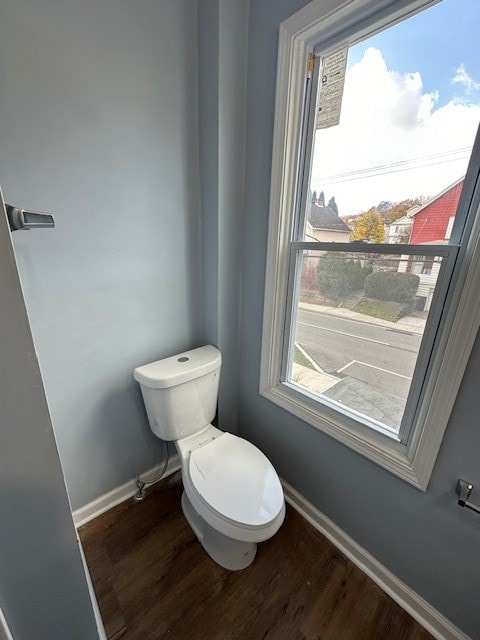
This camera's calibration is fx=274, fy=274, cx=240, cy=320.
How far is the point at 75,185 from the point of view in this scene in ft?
3.20

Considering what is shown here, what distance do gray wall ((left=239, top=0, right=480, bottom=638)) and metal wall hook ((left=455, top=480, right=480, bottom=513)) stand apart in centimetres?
2

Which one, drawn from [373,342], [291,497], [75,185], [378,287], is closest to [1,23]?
[75,185]

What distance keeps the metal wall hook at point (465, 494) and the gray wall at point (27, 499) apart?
1.06m

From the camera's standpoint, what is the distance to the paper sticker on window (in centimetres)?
99

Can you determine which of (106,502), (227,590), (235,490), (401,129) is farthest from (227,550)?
(401,129)

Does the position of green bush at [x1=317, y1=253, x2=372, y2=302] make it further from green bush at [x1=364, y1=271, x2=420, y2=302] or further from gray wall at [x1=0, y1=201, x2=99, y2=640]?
gray wall at [x1=0, y1=201, x2=99, y2=640]

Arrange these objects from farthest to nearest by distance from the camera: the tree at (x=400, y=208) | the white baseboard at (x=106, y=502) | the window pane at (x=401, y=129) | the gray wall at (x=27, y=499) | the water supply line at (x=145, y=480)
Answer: the water supply line at (x=145, y=480)
the white baseboard at (x=106, y=502)
the tree at (x=400, y=208)
the window pane at (x=401, y=129)
the gray wall at (x=27, y=499)

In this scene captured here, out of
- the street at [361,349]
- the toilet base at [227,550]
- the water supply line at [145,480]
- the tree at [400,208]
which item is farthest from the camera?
the water supply line at [145,480]

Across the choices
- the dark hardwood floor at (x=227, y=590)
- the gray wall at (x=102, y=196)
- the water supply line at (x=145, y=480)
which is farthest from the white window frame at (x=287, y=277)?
the water supply line at (x=145, y=480)

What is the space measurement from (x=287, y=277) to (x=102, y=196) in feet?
2.69

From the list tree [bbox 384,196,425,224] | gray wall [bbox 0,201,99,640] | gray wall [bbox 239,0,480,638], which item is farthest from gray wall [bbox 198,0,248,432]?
gray wall [bbox 0,201,99,640]

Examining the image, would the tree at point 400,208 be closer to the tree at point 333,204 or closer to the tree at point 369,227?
the tree at point 369,227

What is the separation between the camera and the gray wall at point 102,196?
0.87m

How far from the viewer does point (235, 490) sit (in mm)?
1031
